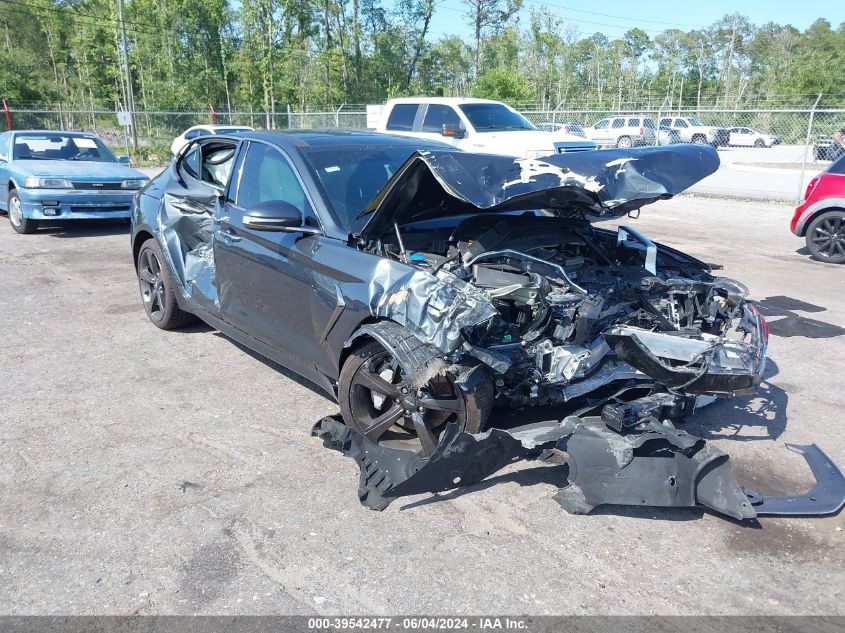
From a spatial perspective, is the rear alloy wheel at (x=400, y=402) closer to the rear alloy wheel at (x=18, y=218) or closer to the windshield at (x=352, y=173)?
the windshield at (x=352, y=173)

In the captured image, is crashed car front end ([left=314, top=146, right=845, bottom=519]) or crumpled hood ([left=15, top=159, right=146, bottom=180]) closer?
crashed car front end ([left=314, top=146, right=845, bottom=519])

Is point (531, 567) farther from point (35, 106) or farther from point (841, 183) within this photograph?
point (35, 106)

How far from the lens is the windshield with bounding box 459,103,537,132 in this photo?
14297 millimetres

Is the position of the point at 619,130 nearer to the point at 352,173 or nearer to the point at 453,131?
the point at 453,131

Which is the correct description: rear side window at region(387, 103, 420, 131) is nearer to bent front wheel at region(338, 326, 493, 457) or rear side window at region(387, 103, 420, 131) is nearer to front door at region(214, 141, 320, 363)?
front door at region(214, 141, 320, 363)

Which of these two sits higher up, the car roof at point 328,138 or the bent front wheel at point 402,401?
the car roof at point 328,138

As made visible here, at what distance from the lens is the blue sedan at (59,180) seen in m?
10.7

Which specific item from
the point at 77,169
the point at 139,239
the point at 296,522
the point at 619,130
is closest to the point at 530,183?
the point at 296,522

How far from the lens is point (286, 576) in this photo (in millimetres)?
2986

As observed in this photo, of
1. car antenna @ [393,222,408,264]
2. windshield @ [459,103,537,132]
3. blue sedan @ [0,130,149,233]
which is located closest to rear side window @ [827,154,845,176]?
windshield @ [459,103,537,132]

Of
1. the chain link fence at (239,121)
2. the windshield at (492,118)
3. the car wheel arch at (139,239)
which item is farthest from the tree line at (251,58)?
the car wheel arch at (139,239)

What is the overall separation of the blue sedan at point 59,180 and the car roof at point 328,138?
6823mm

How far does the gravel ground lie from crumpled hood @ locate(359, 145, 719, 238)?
1.49 meters

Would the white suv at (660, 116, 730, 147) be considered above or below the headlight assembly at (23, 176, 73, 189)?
above
